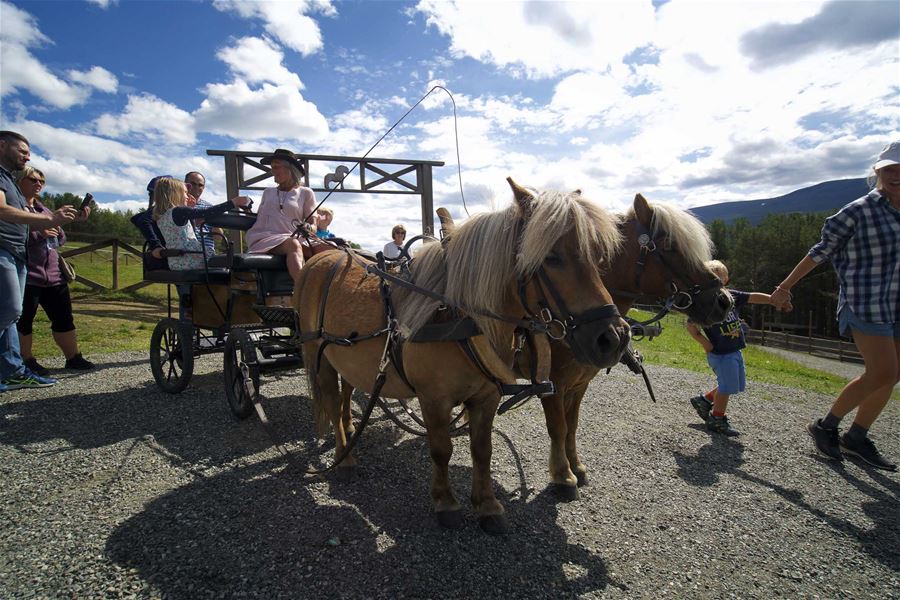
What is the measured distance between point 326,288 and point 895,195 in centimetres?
447

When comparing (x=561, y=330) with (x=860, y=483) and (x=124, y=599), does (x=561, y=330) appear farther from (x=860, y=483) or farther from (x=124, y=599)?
(x=860, y=483)

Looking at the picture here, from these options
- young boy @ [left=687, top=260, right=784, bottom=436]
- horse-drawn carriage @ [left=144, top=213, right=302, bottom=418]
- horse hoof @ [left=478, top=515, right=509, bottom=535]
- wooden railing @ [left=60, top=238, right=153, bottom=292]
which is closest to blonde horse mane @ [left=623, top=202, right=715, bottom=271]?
young boy @ [left=687, top=260, right=784, bottom=436]

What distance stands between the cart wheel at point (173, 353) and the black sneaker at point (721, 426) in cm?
555

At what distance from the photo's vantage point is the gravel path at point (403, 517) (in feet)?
7.03

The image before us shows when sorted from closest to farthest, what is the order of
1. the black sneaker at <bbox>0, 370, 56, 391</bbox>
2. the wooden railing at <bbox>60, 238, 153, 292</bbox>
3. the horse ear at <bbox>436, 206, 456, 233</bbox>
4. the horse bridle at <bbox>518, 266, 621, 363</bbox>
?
the horse bridle at <bbox>518, 266, 621, 363</bbox> → the horse ear at <bbox>436, 206, 456, 233</bbox> → the black sneaker at <bbox>0, 370, 56, 391</bbox> → the wooden railing at <bbox>60, 238, 153, 292</bbox>

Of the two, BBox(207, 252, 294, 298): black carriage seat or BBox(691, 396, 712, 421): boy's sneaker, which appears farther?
BBox(691, 396, 712, 421): boy's sneaker

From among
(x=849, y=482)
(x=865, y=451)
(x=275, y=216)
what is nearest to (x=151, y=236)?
(x=275, y=216)

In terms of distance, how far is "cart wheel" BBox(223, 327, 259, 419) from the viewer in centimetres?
382

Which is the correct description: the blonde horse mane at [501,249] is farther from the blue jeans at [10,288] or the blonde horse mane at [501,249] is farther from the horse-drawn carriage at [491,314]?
the blue jeans at [10,288]

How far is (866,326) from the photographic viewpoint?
132 inches

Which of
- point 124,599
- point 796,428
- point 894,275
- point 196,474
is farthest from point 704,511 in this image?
point 196,474

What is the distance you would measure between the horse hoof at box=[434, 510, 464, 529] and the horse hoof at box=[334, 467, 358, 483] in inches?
36.2

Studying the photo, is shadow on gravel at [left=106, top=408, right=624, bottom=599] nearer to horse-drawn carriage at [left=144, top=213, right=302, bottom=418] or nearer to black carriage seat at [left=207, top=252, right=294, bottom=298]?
horse-drawn carriage at [left=144, top=213, right=302, bottom=418]

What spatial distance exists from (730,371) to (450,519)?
3222 millimetres
